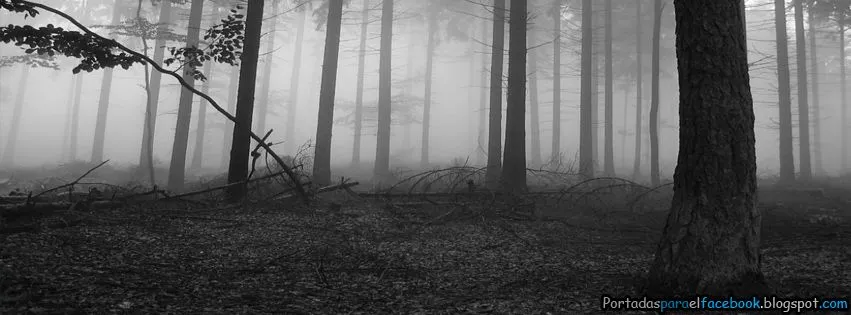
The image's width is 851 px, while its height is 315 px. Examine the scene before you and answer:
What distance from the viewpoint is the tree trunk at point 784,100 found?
649 inches

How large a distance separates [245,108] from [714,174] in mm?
7394

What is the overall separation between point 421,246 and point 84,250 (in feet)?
12.3

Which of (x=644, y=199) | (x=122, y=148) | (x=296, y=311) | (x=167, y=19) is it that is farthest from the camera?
(x=122, y=148)

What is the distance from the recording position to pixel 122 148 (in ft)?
126

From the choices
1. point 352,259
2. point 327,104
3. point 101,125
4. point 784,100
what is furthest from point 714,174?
point 101,125

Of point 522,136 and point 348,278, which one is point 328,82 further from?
point 348,278

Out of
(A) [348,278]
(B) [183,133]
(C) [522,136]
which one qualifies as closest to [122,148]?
(B) [183,133]

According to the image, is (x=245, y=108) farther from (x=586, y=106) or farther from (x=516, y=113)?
(x=586, y=106)

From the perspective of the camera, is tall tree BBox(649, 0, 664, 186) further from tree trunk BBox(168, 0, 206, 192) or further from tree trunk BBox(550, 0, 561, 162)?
tree trunk BBox(168, 0, 206, 192)

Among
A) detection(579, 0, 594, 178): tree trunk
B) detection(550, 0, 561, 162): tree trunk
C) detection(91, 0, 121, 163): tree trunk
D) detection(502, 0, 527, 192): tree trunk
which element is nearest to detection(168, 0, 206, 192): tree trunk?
detection(502, 0, 527, 192): tree trunk

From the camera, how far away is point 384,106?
18.5m

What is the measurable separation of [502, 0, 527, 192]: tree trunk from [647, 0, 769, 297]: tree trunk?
19.7 ft

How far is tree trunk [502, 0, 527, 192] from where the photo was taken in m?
10.1

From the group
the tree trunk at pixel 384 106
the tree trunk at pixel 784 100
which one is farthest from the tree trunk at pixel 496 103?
the tree trunk at pixel 784 100
